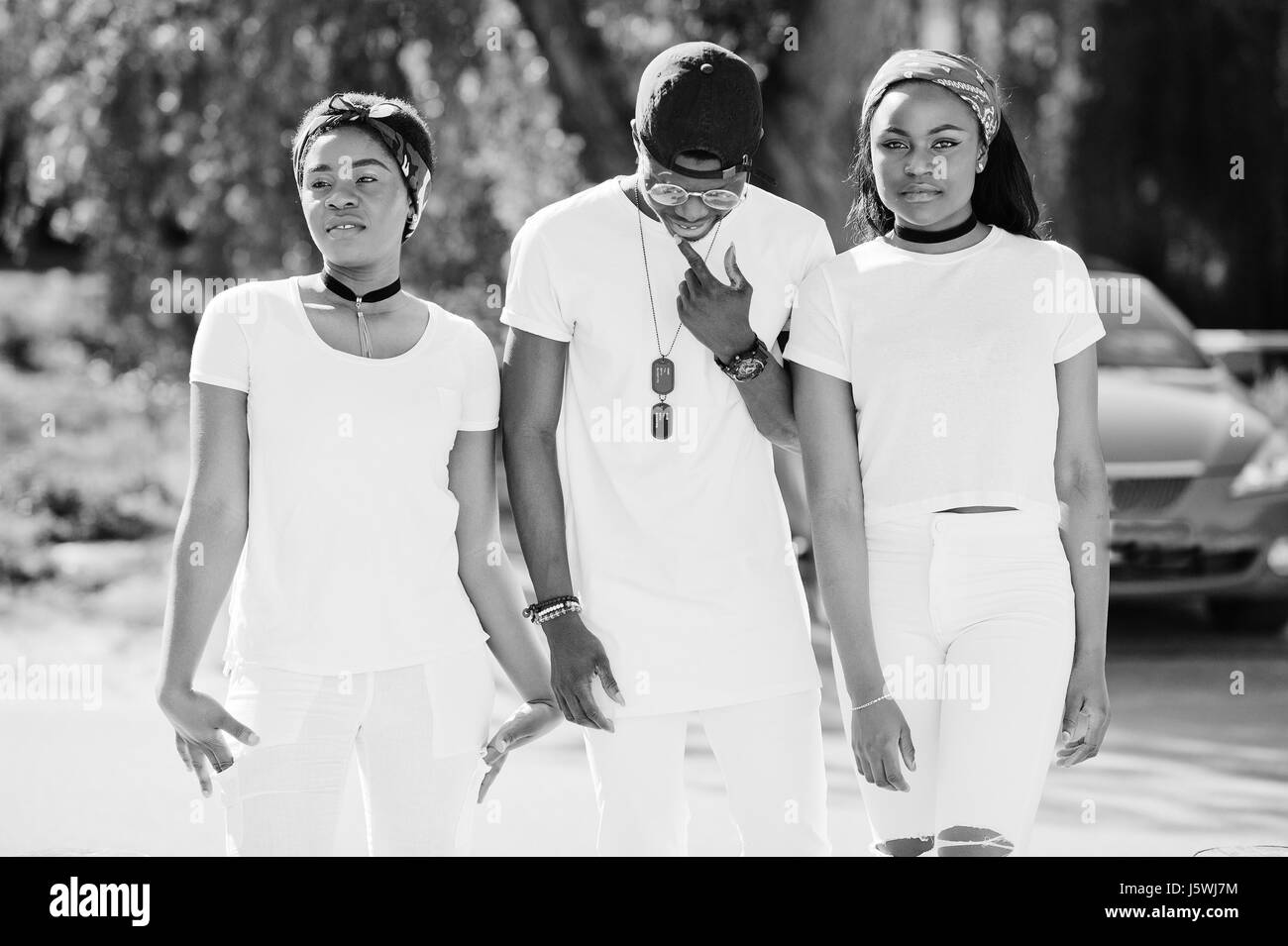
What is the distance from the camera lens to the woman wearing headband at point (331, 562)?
3.04 meters

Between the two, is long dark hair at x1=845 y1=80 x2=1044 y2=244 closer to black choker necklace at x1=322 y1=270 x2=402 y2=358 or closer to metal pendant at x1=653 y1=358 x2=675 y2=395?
metal pendant at x1=653 y1=358 x2=675 y2=395

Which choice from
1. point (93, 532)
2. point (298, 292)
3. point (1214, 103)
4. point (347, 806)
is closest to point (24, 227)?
point (93, 532)

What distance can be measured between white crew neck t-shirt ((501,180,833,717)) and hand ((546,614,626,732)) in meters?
0.06

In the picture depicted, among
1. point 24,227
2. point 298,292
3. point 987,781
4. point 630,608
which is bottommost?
point 987,781

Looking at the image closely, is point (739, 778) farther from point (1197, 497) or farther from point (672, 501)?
point (1197, 497)

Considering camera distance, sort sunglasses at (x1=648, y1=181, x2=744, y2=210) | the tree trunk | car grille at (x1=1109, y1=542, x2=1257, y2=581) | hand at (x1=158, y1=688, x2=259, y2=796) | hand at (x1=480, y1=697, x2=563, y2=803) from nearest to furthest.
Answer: hand at (x1=158, y1=688, x2=259, y2=796)
sunglasses at (x1=648, y1=181, x2=744, y2=210)
hand at (x1=480, y1=697, x2=563, y2=803)
car grille at (x1=1109, y1=542, x2=1257, y2=581)
the tree trunk

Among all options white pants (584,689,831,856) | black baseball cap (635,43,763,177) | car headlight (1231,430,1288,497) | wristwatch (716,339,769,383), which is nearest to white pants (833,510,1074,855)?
white pants (584,689,831,856)

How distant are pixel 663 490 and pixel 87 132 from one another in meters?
9.83

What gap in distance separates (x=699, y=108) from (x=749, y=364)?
19.7 inches

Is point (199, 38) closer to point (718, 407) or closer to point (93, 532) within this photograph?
point (93, 532)

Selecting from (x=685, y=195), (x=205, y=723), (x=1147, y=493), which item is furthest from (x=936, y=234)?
(x=1147, y=493)

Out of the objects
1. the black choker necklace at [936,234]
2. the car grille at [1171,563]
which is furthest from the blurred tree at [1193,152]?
the black choker necklace at [936,234]

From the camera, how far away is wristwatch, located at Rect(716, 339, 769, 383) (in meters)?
3.26
